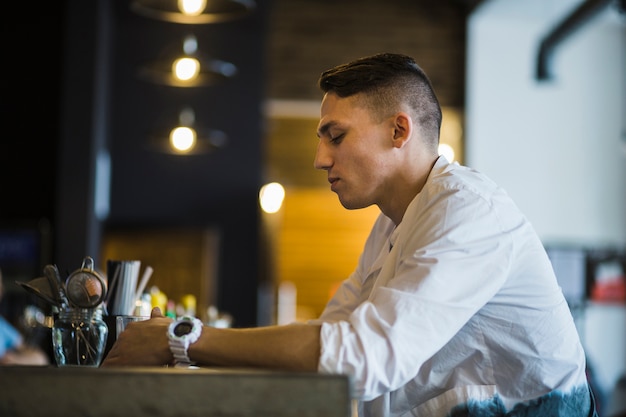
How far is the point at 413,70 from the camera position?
1883mm

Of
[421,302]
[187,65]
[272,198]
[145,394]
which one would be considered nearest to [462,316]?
[421,302]

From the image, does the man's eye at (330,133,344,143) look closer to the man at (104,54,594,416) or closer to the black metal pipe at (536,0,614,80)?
the man at (104,54,594,416)

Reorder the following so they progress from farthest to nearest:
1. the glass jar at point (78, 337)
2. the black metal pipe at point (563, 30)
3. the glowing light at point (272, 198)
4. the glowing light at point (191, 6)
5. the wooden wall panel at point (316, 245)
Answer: the wooden wall panel at point (316, 245) < the glowing light at point (272, 198) < the black metal pipe at point (563, 30) < the glowing light at point (191, 6) < the glass jar at point (78, 337)

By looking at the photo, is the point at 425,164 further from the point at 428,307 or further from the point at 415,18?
the point at 415,18

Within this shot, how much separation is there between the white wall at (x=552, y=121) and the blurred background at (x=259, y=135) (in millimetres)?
19

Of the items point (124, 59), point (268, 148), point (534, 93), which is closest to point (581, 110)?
point (534, 93)

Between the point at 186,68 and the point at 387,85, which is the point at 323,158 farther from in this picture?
the point at 186,68

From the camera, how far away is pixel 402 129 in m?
1.85

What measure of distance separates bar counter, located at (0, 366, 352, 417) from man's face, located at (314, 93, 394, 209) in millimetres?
645

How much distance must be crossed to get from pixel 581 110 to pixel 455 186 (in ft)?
33.5

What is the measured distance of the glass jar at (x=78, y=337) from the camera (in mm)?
1786

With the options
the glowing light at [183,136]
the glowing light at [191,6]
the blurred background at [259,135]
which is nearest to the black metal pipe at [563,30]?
the blurred background at [259,135]

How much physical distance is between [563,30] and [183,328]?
8.89 m

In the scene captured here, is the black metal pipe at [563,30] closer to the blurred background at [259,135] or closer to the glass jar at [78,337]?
the blurred background at [259,135]
